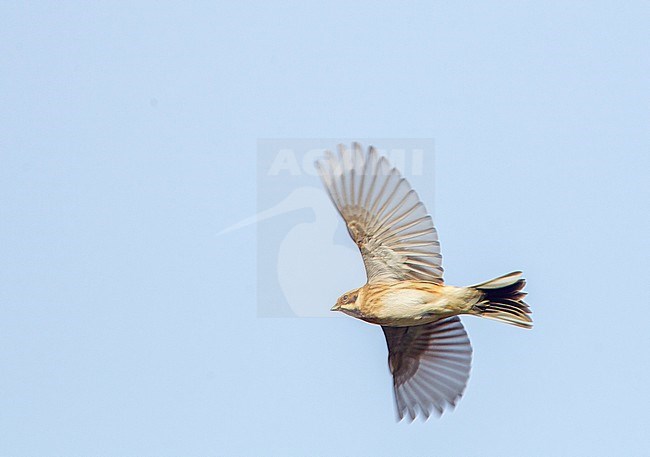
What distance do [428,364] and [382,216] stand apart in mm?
2067

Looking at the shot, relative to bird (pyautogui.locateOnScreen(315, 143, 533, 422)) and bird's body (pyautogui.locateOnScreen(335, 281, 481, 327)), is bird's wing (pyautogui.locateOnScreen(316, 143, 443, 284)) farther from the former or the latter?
bird's body (pyautogui.locateOnScreen(335, 281, 481, 327))

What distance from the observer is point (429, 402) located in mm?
11945

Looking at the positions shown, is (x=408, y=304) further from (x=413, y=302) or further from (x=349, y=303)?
(x=349, y=303)

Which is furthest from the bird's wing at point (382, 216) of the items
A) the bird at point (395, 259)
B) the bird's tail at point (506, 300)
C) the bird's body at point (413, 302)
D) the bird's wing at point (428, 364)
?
the bird's wing at point (428, 364)

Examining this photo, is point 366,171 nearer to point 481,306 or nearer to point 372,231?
point 372,231

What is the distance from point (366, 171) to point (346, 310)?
128 centimetres

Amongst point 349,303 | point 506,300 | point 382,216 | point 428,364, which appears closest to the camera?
point 506,300

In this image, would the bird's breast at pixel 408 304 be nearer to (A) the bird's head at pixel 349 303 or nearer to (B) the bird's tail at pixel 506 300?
(A) the bird's head at pixel 349 303

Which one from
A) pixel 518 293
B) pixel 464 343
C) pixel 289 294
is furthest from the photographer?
pixel 289 294

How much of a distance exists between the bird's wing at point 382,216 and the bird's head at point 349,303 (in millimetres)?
203

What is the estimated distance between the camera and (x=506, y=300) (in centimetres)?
1030

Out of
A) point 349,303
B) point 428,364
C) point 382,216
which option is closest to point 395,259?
point 382,216

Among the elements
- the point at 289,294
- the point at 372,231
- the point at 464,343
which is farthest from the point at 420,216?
the point at 289,294

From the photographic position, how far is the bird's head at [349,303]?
1071 centimetres
